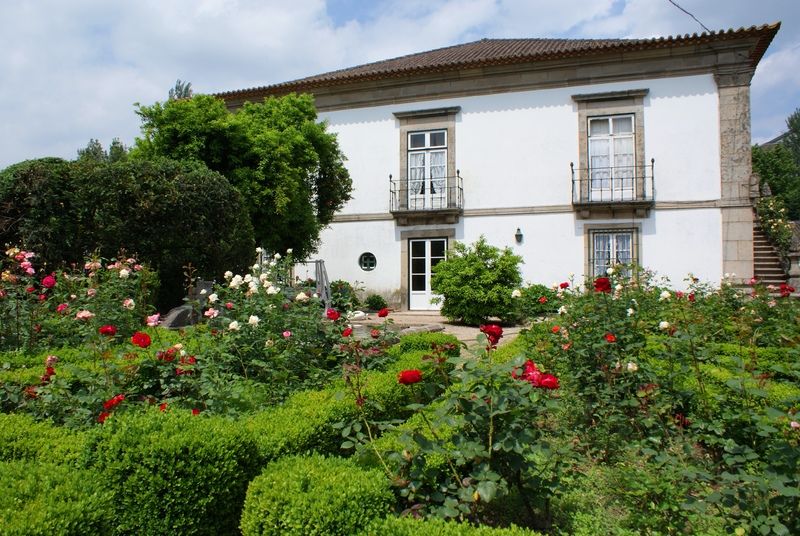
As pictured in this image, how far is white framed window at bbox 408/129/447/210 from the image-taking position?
46.9 ft

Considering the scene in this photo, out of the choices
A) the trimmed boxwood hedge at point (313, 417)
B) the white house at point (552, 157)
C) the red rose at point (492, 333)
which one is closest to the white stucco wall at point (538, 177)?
the white house at point (552, 157)

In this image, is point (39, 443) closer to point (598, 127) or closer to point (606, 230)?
point (606, 230)

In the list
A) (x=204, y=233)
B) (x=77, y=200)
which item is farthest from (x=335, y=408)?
(x=77, y=200)

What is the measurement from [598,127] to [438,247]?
16.5 feet

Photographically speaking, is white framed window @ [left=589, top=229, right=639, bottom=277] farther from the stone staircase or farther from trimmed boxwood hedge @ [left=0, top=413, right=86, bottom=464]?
trimmed boxwood hedge @ [left=0, top=413, right=86, bottom=464]

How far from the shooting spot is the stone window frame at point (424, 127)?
14133mm

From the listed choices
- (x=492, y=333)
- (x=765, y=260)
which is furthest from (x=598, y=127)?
(x=492, y=333)

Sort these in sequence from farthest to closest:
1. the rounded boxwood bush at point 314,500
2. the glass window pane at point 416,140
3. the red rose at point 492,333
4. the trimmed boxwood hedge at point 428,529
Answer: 1. the glass window pane at point 416,140
2. the red rose at point 492,333
3. the rounded boxwood bush at point 314,500
4. the trimmed boxwood hedge at point 428,529

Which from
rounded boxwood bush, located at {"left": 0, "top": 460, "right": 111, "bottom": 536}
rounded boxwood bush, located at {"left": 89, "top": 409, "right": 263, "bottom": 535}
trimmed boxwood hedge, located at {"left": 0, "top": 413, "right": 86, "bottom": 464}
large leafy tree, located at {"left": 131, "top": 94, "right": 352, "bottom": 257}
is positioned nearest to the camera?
rounded boxwood bush, located at {"left": 0, "top": 460, "right": 111, "bottom": 536}

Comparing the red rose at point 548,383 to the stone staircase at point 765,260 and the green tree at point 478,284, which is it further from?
the stone staircase at point 765,260

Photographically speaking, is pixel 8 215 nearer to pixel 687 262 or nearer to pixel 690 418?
pixel 690 418

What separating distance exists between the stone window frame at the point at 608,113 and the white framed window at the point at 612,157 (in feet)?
0.31

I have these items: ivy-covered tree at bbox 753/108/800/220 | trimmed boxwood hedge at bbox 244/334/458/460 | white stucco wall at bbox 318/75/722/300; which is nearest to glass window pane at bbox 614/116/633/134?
white stucco wall at bbox 318/75/722/300

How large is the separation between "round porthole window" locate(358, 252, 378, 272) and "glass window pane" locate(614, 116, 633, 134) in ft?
23.1
